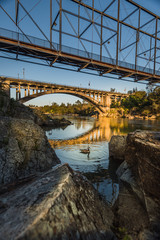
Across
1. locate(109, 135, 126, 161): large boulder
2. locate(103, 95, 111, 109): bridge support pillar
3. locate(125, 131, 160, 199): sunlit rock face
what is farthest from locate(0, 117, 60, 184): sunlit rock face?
locate(103, 95, 111, 109): bridge support pillar

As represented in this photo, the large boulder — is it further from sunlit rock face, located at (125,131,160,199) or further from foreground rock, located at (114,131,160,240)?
sunlit rock face, located at (125,131,160,199)

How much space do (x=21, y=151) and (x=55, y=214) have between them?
3.90 meters

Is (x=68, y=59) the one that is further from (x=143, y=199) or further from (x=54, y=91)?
(x=54, y=91)

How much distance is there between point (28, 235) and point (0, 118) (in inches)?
221

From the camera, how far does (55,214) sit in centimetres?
193

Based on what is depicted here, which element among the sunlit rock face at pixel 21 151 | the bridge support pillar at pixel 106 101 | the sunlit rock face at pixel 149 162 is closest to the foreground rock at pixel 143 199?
the sunlit rock face at pixel 149 162

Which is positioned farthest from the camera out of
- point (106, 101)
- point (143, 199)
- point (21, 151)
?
point (106, 101)

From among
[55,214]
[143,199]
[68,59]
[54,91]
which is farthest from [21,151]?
[54,91]

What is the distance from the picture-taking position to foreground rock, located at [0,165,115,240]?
1638 mm

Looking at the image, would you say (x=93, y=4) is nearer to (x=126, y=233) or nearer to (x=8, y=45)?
(x=8, y=45)

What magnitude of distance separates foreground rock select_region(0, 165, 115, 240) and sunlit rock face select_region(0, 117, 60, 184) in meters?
2.06

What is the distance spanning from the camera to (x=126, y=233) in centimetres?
274

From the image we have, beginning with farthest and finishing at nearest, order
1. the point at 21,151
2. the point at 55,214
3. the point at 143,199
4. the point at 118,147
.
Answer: the point at 118,147
the point at 21,151
the point at 143,199
the point at 55,214

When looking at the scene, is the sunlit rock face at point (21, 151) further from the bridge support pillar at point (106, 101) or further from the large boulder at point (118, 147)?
the bridge support pillar at point (106, 101)
